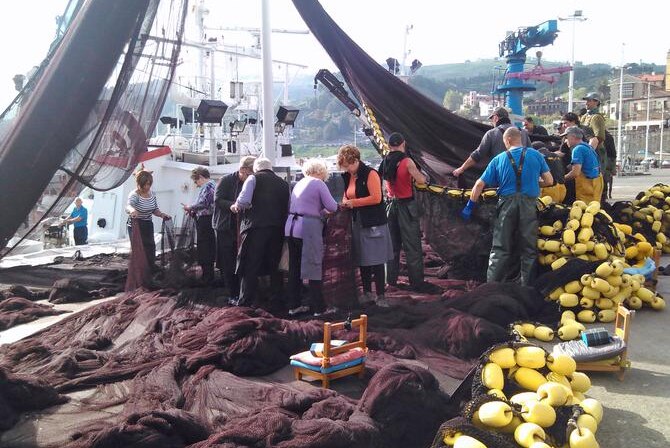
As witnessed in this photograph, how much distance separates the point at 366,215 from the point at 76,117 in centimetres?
313

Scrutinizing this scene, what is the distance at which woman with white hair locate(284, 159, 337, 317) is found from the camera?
19.4ft

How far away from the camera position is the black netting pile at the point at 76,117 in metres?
3.64

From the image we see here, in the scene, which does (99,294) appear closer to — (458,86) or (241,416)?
(241,416)

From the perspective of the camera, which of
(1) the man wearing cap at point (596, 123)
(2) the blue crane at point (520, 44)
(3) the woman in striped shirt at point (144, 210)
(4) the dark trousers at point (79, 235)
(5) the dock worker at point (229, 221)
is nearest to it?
(5) the dock worker at point (229, 221)

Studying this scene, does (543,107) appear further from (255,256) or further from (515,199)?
(255,256)

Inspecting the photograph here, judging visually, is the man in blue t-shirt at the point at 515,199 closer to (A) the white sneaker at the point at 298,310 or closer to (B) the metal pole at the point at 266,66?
(A) the white sneaker at the point at 298,310

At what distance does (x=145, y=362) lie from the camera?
15.4ft

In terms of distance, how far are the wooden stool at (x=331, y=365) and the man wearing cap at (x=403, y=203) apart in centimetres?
245

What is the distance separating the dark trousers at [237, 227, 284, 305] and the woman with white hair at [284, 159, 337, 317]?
243 millimetres

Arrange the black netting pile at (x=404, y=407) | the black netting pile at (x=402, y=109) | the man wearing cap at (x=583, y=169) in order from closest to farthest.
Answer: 1. the black netting pile at (x=404, y=407)
2. the man wearing cap at (x=583, y=169)
3. the black netting pile at (x=402, y=109)

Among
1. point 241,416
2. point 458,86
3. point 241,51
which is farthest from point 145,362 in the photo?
point 458,86

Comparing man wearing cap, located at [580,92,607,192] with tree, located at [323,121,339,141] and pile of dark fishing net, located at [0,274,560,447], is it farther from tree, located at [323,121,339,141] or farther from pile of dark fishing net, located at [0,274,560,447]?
tree, located at [323,121,339,141]

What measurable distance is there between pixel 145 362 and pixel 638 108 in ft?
322

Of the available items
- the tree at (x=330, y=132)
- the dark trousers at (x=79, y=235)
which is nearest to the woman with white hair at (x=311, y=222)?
the dark trousers at (x=79, y=235)
